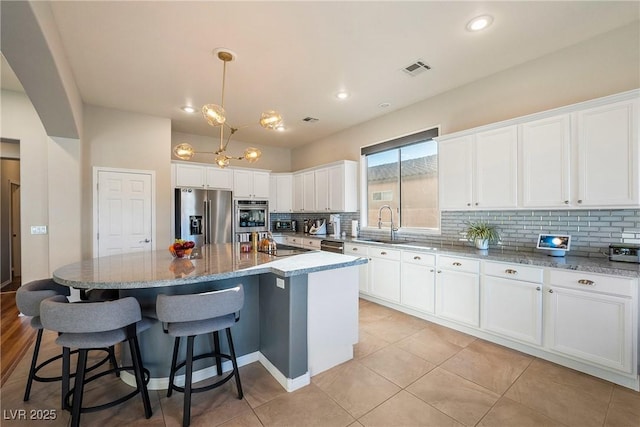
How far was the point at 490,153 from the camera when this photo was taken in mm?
3072

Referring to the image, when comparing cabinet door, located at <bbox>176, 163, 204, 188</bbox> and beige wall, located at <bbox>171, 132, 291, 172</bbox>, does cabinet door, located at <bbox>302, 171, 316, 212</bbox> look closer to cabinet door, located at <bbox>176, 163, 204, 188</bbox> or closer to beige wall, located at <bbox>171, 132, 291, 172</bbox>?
beige wall, located at <bbox>171, 132, 291, 172</bbox>

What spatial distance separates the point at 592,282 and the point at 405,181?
2.61 m

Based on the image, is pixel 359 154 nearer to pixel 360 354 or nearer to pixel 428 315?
pixel 428 315

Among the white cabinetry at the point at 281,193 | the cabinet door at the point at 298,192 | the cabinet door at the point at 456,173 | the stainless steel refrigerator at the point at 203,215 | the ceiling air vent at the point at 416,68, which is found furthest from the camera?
the white cabinetry at the point at 281,193

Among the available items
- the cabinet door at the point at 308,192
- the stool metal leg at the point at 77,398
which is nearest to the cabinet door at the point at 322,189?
the cabinet door at the point at 308,192

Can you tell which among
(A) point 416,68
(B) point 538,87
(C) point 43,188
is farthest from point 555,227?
(C) point 43,188

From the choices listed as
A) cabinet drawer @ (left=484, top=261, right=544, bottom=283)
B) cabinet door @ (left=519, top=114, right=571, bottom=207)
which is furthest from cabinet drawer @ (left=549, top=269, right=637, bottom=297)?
cabinet door @ (left=519, top=114, right=571, bottom=207)

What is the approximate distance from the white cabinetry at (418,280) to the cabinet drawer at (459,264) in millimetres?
110

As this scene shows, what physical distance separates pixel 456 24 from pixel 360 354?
3124mm

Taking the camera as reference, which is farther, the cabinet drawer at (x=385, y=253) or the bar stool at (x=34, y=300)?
the cabinet drawer at (x=385, y=253)

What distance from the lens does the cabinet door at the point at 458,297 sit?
300 centimetres

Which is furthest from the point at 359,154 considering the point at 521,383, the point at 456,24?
the point at 521,383

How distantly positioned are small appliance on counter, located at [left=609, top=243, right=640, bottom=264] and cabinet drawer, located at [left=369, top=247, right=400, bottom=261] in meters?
2.00

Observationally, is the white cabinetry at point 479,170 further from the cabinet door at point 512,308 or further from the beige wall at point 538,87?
the cabinet door at point 512,308
